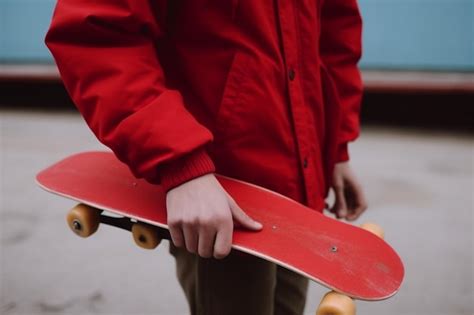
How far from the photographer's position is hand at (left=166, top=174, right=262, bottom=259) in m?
0.52

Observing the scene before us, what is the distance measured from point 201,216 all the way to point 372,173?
6.59 feet

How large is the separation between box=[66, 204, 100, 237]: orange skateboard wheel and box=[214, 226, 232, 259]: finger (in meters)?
0.24

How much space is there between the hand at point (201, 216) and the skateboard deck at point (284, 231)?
0.18 feet

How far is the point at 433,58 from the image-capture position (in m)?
3.10

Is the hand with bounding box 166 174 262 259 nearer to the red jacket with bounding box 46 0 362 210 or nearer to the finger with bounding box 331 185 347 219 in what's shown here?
the red jacket with bounding box 46 0 362 210

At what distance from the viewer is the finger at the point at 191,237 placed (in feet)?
1.74

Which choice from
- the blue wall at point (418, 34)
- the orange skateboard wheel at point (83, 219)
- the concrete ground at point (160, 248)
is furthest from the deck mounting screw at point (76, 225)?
the blue wall at point (418, 34)

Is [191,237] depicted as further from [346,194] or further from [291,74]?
[346,194]

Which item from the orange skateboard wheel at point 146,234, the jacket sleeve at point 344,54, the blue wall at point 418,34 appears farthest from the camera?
the blue wall at point 418,34

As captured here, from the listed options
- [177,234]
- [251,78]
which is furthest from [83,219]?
[251,78]

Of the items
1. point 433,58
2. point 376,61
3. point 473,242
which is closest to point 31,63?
point 376,61

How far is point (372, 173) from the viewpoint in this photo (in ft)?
7.85

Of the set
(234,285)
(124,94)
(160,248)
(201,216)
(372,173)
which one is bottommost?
(372,173)

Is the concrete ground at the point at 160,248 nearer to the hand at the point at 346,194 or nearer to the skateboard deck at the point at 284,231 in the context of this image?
the hand at the point at 346,194
